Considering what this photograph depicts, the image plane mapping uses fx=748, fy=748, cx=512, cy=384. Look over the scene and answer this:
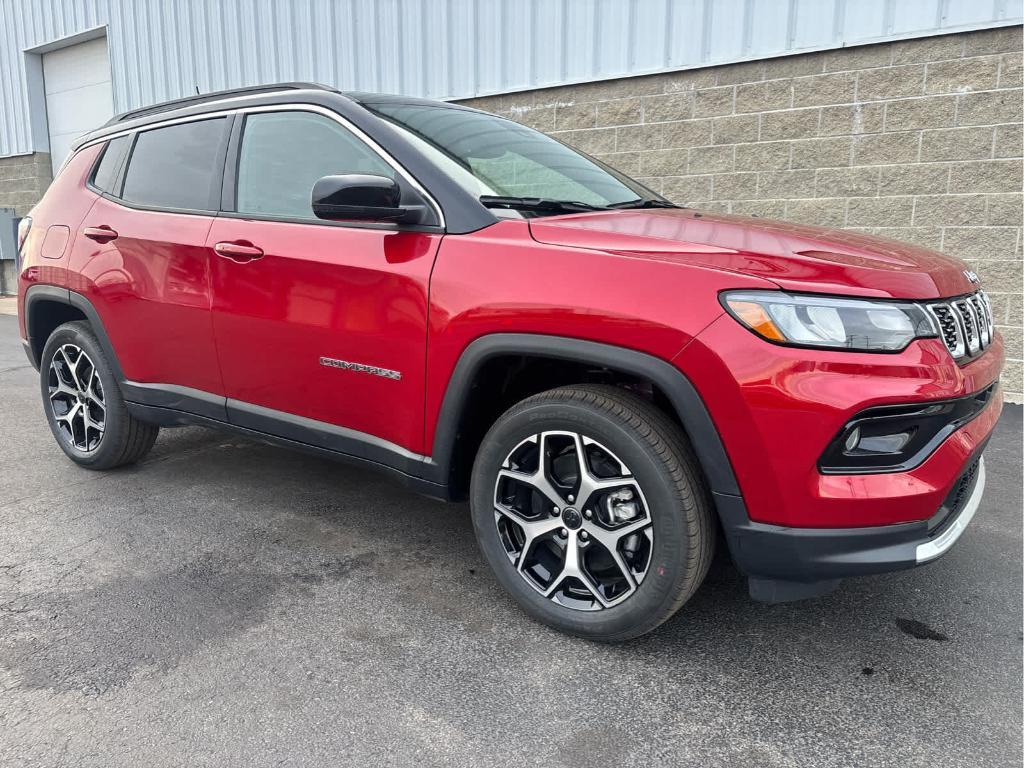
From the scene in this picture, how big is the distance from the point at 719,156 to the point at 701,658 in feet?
A: 16.3

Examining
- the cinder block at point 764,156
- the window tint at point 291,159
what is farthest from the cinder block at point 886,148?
the window tint at point 291,159

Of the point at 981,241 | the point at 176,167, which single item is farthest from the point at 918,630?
the point at 981,241

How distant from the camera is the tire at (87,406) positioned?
11.7 feet

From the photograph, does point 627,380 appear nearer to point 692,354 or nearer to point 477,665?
point 692,354

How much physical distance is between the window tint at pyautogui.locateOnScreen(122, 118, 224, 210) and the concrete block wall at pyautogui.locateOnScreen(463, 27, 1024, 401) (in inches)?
168

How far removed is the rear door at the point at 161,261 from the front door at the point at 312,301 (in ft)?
0.43

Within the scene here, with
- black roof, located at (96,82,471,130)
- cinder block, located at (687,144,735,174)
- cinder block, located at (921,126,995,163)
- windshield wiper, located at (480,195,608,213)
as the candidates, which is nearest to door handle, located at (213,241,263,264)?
black roof, located at (96,82,471,130)

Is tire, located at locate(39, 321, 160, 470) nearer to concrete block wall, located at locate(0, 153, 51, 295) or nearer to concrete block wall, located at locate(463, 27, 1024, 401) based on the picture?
concrete block wall, located at locate(463, 27, 1024, 401)

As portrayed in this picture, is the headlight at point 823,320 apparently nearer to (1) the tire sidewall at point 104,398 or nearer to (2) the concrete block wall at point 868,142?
(1) the tire sidewall at point 104,398

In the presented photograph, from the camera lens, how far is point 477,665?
2154mm

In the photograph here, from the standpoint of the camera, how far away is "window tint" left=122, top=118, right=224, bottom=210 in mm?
3113

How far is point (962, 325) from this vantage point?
206 centimetres

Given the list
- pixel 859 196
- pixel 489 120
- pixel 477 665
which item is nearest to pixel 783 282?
pixel 477 665

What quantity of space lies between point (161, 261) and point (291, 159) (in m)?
0.76
